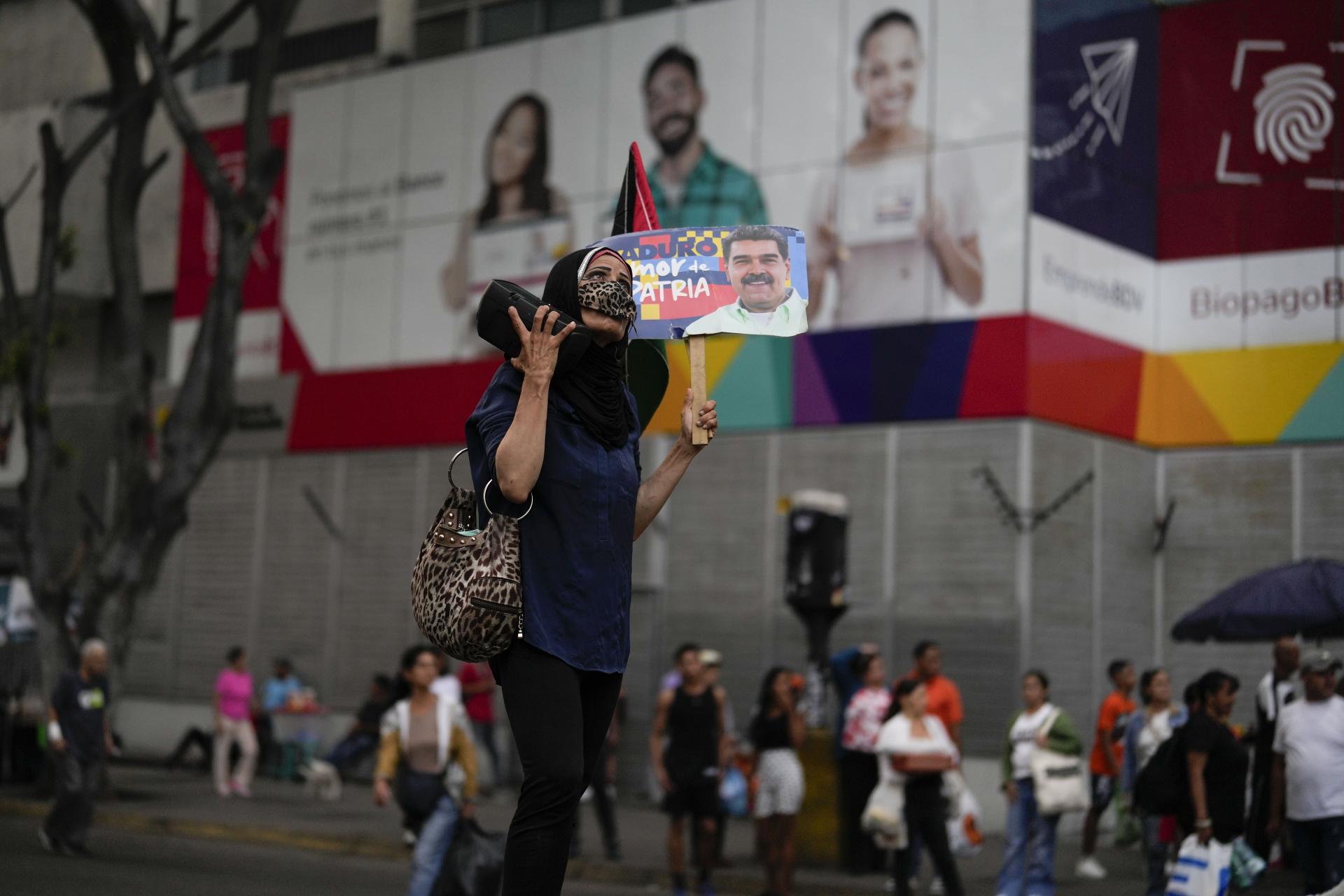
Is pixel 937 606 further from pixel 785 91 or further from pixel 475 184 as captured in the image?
pixel 475 184

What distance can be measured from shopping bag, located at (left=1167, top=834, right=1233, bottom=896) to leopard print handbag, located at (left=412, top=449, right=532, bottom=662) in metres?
7.11

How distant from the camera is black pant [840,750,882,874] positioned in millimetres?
14758

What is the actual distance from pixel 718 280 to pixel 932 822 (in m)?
8.28

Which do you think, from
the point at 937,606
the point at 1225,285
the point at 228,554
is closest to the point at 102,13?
the point at 228,554

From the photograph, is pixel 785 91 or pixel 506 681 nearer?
pixel 506 681

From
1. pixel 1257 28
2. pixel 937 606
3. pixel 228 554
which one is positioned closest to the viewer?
pixel 937 606

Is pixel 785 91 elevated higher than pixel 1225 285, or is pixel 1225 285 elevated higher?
pixel 785 91

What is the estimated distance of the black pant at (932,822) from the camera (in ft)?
40.1

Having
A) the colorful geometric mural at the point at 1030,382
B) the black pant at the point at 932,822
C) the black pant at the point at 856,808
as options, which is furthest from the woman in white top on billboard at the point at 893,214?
the black pant at the point at 932,822

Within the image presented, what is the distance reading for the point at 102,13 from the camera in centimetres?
2027

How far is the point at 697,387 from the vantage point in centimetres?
459

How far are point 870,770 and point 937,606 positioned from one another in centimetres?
527

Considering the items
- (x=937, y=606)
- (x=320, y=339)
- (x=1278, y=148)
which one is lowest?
(x=937, y=606)

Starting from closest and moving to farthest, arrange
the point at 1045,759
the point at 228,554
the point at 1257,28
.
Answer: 1. the point at 1045,759
2. the point at 1257,28
3. the point at 228,554
